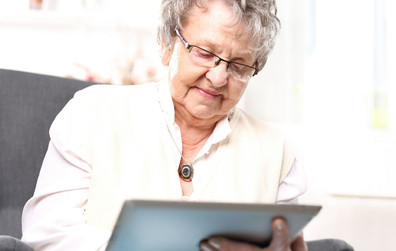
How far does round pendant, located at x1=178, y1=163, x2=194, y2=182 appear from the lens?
1598mm

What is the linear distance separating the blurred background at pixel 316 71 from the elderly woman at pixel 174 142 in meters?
A: 1.42

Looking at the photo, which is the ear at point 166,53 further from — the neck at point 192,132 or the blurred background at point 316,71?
the blurred background at point 316,71

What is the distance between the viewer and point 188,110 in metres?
1.61

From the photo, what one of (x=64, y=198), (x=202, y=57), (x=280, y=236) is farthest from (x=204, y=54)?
(x=280, y=236)

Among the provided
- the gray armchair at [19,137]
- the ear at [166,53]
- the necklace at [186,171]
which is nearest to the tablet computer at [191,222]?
the necklace at [186,171]

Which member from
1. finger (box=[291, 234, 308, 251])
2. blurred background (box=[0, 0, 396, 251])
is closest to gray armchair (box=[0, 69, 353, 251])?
finger (box=[291, 234, 308, 251])

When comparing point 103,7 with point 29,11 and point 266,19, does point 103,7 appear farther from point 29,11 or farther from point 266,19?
point 266,19

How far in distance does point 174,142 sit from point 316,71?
202 centimetres

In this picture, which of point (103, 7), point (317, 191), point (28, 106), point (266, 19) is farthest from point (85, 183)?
point (103, 7)

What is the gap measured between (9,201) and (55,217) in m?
0.46

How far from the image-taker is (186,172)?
1.60 m

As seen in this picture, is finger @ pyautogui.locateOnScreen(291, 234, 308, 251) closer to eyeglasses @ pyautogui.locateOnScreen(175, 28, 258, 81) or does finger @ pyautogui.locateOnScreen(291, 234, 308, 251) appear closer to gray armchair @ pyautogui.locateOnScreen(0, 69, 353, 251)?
eyeglasses @ pyautogui.locateOnScreen(175, 28, 258, 81)

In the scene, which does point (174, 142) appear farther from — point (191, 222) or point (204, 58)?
point (191, 222)

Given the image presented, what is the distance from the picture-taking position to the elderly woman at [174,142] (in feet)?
4.84
